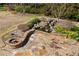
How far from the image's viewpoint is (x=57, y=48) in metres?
1.51

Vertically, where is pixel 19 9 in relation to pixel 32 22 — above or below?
above

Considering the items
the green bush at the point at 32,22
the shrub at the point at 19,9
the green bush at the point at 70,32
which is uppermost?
the shrub at the point at 19,9

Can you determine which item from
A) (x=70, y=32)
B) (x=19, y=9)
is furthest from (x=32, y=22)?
(x=70, y=32)

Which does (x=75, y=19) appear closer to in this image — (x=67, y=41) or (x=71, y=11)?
(x=71, y=11)

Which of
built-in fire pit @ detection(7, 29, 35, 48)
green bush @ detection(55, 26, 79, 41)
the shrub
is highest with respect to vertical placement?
the shrub

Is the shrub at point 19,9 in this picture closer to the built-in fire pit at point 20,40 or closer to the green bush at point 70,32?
the built-in fire pit at point 20,40

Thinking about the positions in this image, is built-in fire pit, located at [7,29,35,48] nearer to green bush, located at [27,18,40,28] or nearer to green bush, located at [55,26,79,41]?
green bush, located at [27,18,40,28]

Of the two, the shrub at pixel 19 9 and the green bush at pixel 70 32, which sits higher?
the shrub at pixel 19 9

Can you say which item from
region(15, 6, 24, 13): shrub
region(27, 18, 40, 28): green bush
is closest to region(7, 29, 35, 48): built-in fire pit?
region(27, 18, 40, 28): green bush

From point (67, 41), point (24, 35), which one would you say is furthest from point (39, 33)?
point (67, 41)

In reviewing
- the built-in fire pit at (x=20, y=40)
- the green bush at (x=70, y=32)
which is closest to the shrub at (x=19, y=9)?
the built-in fire pit at (x=20, y=40)

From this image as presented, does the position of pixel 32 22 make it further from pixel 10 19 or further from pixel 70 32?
pixel 70 32

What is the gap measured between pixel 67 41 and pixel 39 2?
409 millimetres

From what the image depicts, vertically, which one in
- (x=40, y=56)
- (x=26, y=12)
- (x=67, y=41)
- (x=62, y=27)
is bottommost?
(x=40, y=56)
